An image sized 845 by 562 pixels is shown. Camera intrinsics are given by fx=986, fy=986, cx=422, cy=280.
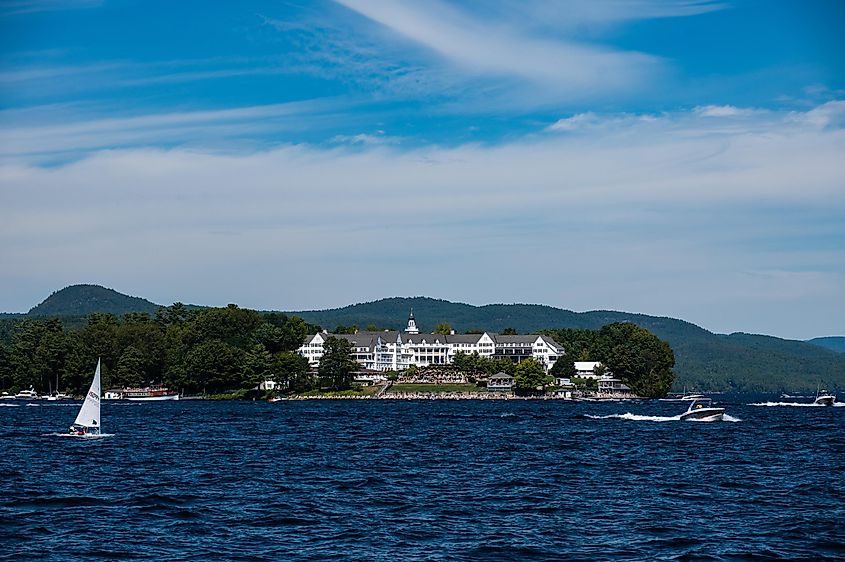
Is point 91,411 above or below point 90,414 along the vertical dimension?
above

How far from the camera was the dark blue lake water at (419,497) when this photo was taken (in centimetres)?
3753

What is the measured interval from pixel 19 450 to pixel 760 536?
56.9m

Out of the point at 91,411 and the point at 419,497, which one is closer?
the point at 419,497

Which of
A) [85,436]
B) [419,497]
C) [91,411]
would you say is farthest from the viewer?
[85,436]

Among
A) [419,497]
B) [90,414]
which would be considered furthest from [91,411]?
[419,497]

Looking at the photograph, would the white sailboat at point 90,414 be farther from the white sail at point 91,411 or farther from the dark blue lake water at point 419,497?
the dark blue lake water at point 419,497

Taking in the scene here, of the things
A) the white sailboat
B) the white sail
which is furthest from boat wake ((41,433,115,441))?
the white sail

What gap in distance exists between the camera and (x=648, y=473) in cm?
6172

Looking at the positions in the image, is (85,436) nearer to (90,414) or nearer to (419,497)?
(90,414)

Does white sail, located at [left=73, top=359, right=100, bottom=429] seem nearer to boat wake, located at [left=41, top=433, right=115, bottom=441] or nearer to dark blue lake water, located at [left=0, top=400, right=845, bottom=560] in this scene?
boat wake, located at [left=41, top=433, right=115, bottom=441]

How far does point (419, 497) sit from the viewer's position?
164 feet

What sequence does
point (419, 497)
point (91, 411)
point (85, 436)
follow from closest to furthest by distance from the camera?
point (419, 497), point (91, 411), point (85, 436)

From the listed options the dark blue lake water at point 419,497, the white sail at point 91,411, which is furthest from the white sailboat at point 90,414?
the dark blue lake water at point 419,497

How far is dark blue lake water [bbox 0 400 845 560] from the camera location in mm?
37531
